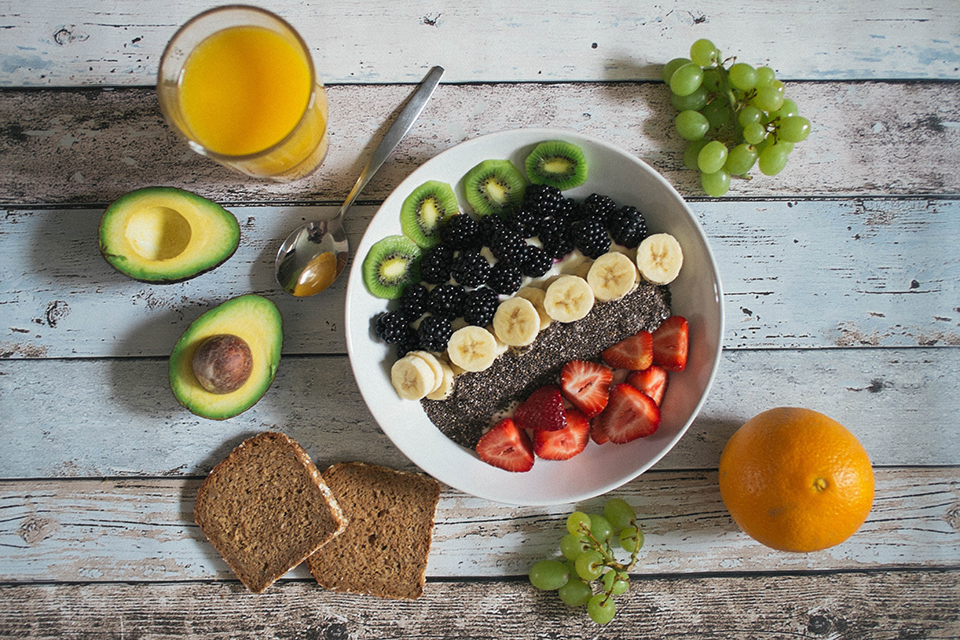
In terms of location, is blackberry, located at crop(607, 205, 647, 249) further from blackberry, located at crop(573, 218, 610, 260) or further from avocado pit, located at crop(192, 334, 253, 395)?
avocado pit, located at crop(192, 334, 253, 395)

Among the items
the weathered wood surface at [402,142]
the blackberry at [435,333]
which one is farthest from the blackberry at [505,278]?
the weathered wood surface at [402,142]

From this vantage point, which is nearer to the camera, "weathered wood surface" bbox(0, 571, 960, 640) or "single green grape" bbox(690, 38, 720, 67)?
"single green grape" bbox(690, 38, 720, 67)

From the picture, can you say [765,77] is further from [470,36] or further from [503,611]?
[503,611]

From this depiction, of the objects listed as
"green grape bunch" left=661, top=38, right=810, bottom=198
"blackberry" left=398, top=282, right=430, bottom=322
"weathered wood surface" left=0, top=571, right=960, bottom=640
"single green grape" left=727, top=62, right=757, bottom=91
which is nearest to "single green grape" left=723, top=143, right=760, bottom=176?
"green grape bunch" left=661, top=38, right=810, bottom=198

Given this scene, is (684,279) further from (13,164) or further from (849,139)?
(13,164)

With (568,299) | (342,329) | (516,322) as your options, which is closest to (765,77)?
(568,299)

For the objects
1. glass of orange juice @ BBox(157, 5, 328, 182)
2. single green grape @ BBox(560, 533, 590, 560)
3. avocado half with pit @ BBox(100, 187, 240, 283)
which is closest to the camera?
glass of orange juice @ BBox(157, 5, 328, 182)

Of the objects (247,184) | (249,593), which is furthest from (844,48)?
(249,593)
